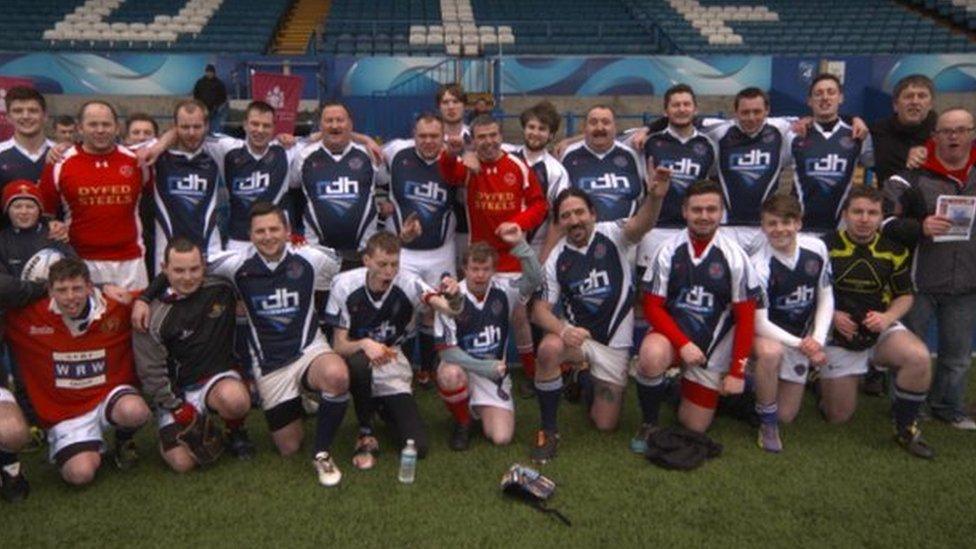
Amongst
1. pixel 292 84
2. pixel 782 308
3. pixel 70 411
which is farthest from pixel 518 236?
pixel 292 84

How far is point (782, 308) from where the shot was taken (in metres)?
4.54

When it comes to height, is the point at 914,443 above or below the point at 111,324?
below

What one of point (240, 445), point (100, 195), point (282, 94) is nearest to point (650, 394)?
point (240, 445)

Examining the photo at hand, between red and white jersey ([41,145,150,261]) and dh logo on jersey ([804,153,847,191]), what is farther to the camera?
dh logo on jersey ([804,153,847,191])

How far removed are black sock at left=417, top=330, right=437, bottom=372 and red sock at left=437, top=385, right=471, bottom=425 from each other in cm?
87

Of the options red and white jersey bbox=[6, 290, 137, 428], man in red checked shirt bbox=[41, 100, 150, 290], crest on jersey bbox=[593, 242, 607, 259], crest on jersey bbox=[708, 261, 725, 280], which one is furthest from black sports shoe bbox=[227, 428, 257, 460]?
crest on jersey bbox=[708, 261, 725, 280]

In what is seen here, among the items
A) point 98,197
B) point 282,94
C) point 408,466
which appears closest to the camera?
point 408,466

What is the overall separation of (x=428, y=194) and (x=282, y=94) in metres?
7.79

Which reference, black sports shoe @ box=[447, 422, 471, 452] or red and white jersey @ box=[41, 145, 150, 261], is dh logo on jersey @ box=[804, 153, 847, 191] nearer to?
black sports shoe @ box=[447, 422, 471, 452]

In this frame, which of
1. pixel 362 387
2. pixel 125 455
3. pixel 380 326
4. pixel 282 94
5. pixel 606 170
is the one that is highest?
pixel 282 94

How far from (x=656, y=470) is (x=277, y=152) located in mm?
3105

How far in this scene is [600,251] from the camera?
4551 millimetres

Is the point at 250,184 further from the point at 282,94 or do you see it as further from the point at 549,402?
the point at 282,94

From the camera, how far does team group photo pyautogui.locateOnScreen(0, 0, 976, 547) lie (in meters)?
3.71
